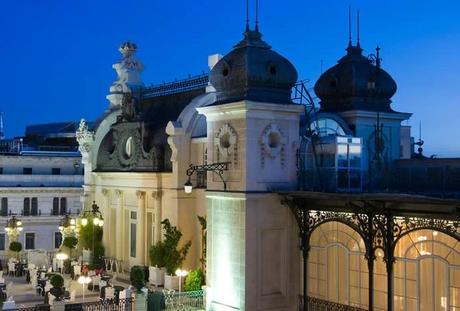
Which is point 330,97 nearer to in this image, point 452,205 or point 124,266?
point 452,205

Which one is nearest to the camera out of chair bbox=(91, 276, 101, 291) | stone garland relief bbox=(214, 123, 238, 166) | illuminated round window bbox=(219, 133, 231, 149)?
stone garland relief bbox=(214, 123, 238, 166)

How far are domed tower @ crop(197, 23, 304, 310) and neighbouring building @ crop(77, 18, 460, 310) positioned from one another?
0.04m

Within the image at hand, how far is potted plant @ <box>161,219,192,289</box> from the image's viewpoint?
2984 cm

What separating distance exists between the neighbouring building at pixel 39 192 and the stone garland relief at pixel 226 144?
1206 inches

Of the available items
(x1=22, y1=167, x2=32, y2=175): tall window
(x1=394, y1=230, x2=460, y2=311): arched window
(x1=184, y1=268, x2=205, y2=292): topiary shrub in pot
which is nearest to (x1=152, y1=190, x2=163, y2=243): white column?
(x1=184, y1=268, x2=205, y2=292): topiary shrub in pot

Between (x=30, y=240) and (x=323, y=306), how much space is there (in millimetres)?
35136

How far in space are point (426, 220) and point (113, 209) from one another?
23.1 m

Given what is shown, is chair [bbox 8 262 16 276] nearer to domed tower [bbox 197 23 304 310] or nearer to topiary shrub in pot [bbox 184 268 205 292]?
topiary shrub in pot [bbox 184 268 205 292]

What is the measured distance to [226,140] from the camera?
2262 centimetres

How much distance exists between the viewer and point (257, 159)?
21.7m

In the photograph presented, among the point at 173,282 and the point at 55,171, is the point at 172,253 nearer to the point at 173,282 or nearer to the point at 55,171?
the point at 173,282

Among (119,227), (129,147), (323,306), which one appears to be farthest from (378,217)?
(119,227)

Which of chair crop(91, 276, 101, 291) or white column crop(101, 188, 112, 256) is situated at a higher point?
white column crop(101, 188, 112, 256)

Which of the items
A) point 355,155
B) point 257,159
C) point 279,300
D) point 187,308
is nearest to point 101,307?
point 187,308
